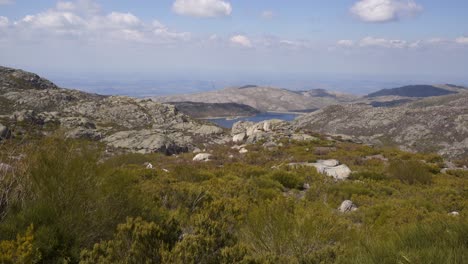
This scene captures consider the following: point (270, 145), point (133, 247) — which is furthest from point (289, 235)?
point (270, 145)

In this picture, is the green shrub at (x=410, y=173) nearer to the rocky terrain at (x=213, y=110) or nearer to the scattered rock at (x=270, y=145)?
the scattered rock at (x=270, y=145)

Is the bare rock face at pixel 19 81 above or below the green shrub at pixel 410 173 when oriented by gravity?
above

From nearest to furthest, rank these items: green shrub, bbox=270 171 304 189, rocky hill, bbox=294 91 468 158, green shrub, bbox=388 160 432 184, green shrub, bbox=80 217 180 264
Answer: green shrub, bbox=80 217 180 264
green shrub, bbox=270 171 304 189
green shrub, bbox=388 160 432 184
rocky hill, bbox=294 91 468 158


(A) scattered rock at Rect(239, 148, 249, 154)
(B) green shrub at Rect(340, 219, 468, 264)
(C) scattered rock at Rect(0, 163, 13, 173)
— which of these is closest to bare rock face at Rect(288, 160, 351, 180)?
(A) scattered rock at Rect(239, 148, 249, 154)

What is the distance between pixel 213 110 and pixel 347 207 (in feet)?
489

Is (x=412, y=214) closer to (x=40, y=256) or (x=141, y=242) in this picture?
(x=141, y=242)

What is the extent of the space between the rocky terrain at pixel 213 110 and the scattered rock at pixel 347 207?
133607 mm

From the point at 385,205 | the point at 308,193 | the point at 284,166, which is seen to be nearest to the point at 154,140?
the point at 284,166

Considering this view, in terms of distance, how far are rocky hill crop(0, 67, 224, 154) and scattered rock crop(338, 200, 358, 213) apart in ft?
84.2

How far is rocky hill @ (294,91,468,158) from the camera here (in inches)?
2099

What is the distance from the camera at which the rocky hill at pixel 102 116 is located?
39875 mm

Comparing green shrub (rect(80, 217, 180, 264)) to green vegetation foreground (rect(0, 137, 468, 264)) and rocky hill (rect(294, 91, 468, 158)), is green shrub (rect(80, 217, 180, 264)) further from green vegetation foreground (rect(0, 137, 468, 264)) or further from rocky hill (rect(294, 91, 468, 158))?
rocky hill (rect(294, 91, 468, 158))

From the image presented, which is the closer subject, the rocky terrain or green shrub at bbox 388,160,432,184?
green shrub at bbox 388,160,432,184

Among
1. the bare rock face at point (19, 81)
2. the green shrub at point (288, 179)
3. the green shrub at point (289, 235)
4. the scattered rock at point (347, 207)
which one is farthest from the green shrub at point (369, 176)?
the bare rock face at point (19, 81)
